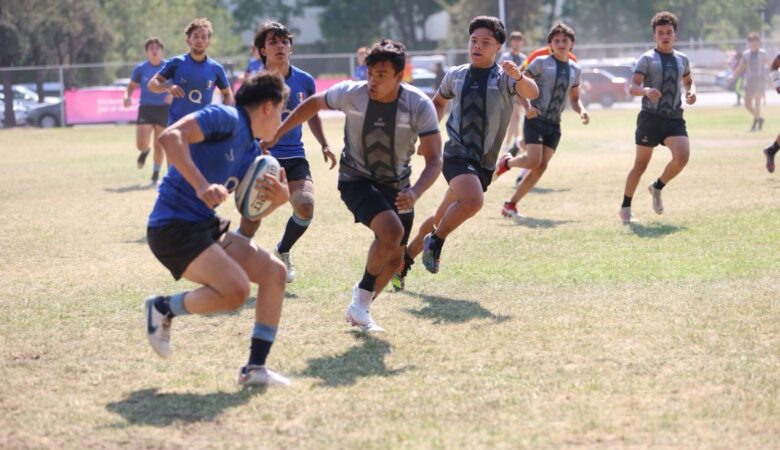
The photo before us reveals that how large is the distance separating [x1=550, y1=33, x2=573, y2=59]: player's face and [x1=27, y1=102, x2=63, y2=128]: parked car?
1022 inches

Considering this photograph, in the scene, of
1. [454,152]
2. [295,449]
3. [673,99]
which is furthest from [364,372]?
[673,99]

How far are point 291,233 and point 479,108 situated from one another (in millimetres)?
1796

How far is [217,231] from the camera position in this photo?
6020 millimetres

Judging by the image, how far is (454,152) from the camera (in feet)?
29.1

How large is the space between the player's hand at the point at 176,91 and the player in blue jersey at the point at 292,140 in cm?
320

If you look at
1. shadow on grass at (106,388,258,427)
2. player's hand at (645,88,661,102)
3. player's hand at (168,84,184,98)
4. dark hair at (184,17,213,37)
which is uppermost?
dark hair at (184,17,213,37)

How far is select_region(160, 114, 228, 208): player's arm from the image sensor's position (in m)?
5.44

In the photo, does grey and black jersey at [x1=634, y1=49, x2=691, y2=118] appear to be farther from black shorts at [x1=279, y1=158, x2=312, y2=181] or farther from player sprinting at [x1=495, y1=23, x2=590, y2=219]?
black shorts at [x1=279, y1=158, x2=312, y2=181]

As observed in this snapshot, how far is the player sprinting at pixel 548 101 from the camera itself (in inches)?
493

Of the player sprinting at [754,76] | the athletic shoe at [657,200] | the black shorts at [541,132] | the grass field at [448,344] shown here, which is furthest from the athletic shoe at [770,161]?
the player sprinting at [754,76]

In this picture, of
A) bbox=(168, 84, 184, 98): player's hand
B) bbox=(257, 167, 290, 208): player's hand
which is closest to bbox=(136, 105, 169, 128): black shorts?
bbox=(168, 84, 184, 98): player's hand

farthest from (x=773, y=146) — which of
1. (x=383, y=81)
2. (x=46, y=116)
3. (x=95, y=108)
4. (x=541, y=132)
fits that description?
(x=46, y=116)

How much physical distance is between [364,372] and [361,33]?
64.9 m

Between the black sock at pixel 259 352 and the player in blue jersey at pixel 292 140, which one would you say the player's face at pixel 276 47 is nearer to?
the player in blue jersey at pixel 292 140
